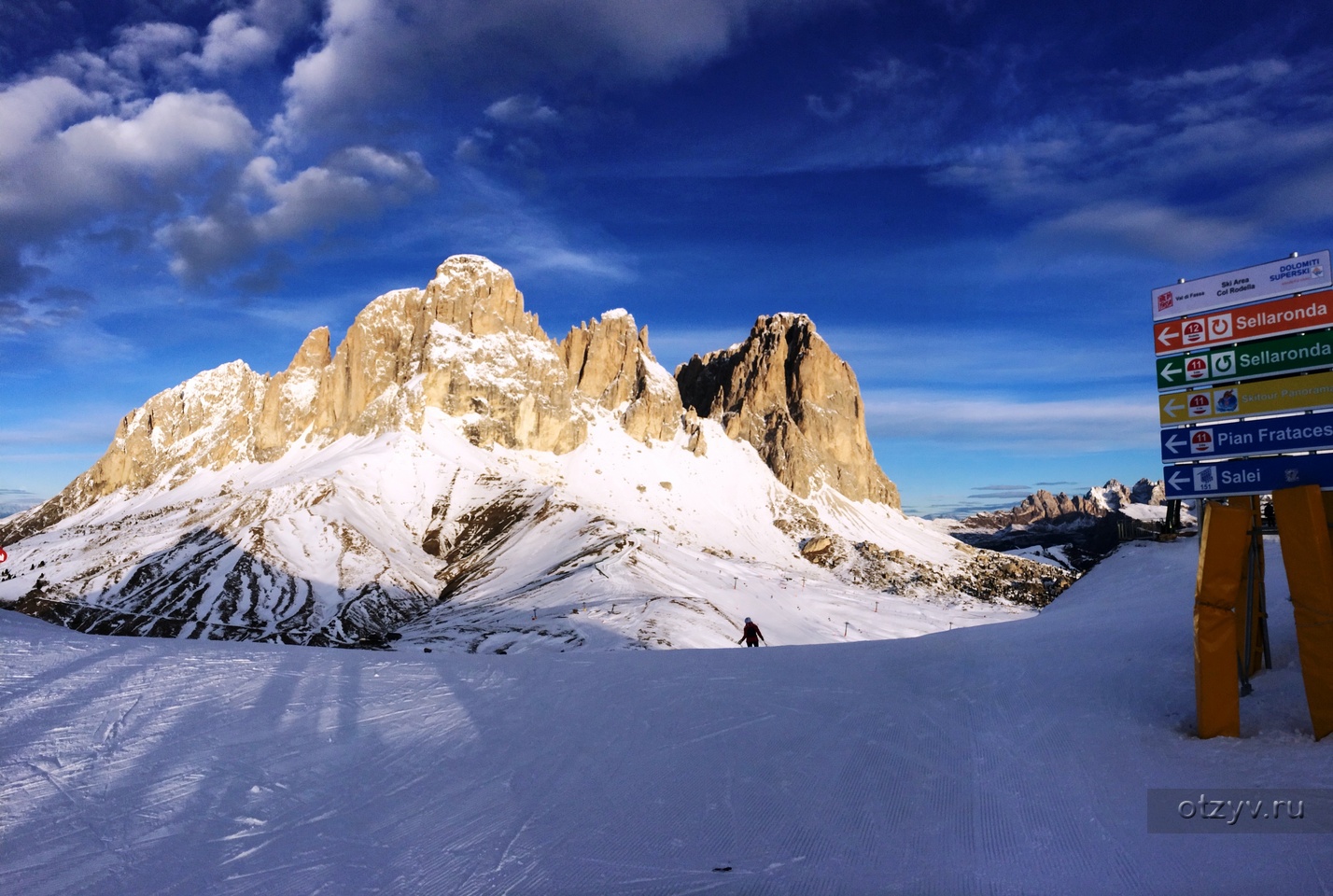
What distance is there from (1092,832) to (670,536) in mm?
118412

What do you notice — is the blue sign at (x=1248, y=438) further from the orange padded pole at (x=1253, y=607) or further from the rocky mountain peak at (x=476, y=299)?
the rocky mountain peak at (x=476, y=299)

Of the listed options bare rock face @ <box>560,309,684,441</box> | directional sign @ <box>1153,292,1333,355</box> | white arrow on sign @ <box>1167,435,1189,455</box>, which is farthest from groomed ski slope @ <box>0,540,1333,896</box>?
bare rock face @ <box>560,309,684,441</box>

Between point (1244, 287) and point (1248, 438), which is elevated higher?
point (1244, 287)

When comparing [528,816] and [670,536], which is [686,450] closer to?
[670,536]

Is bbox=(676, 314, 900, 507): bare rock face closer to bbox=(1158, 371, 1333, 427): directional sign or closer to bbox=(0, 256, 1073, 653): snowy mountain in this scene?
bbox=(0, 256, 1073, 653): snowy mountain

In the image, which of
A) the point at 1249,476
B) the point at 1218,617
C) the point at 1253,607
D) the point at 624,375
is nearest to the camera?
the point at 1218,617

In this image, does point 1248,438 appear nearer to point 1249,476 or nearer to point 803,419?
point 1249,476

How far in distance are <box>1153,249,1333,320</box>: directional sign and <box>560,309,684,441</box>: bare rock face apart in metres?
155

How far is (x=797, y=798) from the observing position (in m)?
7.53

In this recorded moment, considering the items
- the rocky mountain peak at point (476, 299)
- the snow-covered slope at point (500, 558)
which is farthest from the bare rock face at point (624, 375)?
the rocky mountain peak at point (476, 299)

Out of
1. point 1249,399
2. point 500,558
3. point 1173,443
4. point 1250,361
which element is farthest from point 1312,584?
point 500,558

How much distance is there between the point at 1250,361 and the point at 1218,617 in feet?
10.7

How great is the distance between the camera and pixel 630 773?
27.2 feet

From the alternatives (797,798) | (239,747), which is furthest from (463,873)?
(239,747)
